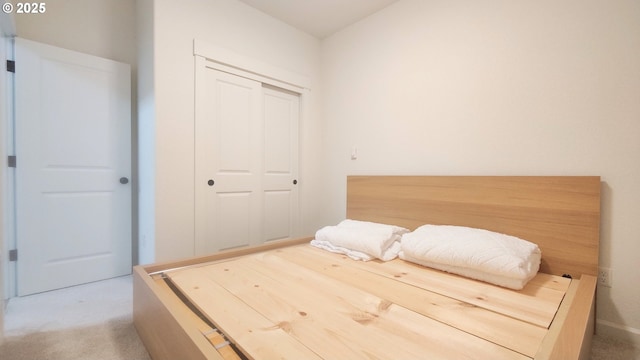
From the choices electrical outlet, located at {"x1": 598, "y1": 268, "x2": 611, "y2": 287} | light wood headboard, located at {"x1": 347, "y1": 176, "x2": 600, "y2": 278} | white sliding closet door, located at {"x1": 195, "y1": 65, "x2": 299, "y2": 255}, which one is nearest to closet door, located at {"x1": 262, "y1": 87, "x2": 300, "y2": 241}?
white sliding closet door, located at {"x1": 195, "y1": 65, "x2": 299, "y2": 255}

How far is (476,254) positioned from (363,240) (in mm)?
649

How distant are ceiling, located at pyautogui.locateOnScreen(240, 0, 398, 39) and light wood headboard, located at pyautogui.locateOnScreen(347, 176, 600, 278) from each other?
1.57 metres

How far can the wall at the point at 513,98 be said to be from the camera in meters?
1.45

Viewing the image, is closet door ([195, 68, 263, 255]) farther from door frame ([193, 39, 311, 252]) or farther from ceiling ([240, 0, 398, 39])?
ceiling ([240, 0, 398, 39])

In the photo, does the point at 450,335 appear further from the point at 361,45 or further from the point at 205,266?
the point at 361,45

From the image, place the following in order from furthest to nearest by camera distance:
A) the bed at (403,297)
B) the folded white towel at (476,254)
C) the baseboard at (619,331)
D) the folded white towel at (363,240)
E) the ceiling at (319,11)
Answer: the ceiling at (319,11) → the folded white towel at (363,240) → the baseboard at (619,331) → the folded white towel at (476,254) → the bed at (403,297)

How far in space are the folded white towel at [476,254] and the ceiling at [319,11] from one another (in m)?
2.04

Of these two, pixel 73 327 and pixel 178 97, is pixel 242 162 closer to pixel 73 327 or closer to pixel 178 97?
pixel 178 97

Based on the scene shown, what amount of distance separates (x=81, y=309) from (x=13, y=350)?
0.44m

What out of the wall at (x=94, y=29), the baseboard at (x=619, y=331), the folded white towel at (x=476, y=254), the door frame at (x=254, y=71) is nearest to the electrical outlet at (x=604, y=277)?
the baseboard at (x=619, y=331)

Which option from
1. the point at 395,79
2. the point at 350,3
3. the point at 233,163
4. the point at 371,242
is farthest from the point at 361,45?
the point at 371,242

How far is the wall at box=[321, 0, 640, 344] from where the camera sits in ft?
4.76

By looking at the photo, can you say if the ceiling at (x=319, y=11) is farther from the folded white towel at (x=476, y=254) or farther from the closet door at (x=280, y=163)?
the folded white towel at (x=476, y=254)

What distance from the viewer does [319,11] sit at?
2.58 metres
